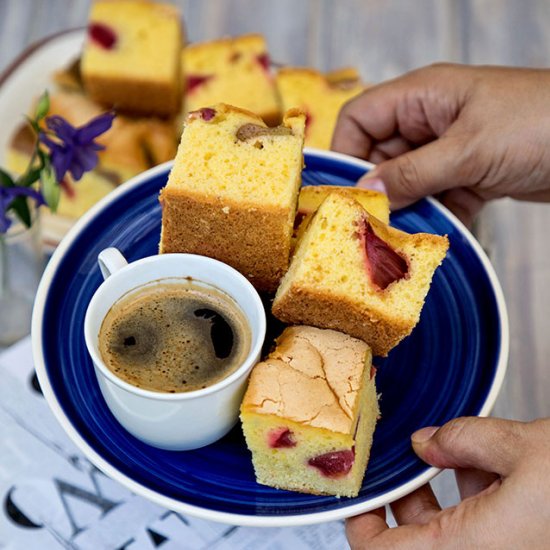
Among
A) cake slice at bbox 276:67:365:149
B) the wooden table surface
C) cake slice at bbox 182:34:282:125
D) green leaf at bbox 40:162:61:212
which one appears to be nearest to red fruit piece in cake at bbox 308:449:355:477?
green leaf at bbox 40:162:61:212

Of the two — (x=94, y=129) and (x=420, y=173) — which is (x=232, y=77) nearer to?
(x=94, y=129)

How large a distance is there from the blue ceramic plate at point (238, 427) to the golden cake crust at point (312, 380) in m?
0.15

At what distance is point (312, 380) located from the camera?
1096 mm

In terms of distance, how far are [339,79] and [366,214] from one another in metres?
1.05

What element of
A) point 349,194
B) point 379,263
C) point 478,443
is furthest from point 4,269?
point 478,443

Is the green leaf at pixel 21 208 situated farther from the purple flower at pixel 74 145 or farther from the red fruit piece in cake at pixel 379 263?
the red fruit piece in cake at pixel 379 263

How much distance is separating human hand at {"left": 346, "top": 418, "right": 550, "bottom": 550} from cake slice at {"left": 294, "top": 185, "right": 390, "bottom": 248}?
384 millimetres

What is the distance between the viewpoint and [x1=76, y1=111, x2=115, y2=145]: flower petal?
1489 millimetres

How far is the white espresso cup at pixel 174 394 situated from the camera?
3.49 ft

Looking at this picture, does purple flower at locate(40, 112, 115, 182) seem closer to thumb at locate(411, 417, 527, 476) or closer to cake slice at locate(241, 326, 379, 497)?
cake slice at locate(241, 326, 379, 497)

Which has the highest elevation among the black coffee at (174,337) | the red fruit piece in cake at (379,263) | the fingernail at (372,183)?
the red fruit piece in cake at (379,263)

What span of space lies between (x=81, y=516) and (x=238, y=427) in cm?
40

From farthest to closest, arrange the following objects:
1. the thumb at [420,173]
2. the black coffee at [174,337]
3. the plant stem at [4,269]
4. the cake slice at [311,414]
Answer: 1. the plant stem at [4,269]
2. the thumb at [420,173]
3. the black coffee at [174,337]
4. the cake slice at [311,414]

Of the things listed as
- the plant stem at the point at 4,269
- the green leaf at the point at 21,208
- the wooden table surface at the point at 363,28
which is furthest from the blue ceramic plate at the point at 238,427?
the wooden table surface at the point at 363,28
